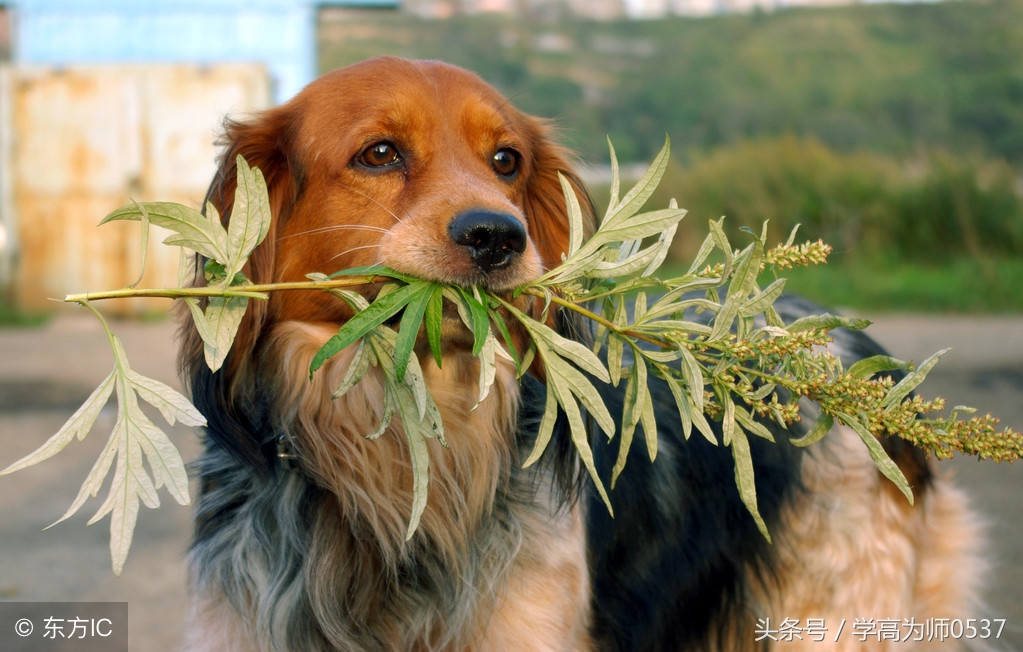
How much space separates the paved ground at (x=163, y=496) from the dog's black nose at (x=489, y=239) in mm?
2073

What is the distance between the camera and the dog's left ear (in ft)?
9.99

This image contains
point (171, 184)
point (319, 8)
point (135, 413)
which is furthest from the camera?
point (319, 8)

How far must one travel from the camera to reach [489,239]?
220 centimetres

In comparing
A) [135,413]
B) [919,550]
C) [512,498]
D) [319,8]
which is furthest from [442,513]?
[319,8]

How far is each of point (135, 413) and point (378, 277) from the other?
0.58 m

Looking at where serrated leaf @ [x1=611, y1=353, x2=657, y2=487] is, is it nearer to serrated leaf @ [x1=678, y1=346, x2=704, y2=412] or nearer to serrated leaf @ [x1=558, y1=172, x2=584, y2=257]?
serrated leaf @ [x1=678, y1=346, x2=704, y2=412]

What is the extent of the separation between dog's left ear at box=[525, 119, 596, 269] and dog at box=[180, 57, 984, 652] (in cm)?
1

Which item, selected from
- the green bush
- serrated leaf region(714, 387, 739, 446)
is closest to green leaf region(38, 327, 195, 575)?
serrated leaf region(714, 387, 739, 446)

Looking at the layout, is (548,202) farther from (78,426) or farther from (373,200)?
(78,426)

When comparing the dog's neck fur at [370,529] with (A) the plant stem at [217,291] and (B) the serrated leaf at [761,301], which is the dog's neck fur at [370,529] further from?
(B) the serrated leaf at [761,301]

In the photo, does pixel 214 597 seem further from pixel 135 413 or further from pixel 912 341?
pixel 912 341

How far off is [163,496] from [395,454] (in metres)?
3.41

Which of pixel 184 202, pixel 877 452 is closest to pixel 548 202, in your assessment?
pixel 877 452

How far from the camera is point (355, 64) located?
2.76 meters
